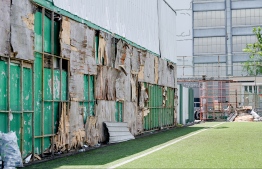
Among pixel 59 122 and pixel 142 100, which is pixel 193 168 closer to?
pixel 59 122

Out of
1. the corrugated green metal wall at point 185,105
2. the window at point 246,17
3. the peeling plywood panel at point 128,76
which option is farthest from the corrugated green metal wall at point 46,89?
the window at point 246,17

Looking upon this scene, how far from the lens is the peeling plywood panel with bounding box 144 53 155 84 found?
25.3m

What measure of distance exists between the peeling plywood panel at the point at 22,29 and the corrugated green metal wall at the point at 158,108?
12366mm

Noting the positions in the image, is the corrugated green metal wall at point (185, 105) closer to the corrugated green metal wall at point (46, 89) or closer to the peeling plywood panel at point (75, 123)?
the peeling plywood panel at point (75, 123)

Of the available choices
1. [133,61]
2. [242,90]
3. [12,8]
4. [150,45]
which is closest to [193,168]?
[12,8]

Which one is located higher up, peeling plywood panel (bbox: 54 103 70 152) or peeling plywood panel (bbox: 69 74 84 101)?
peeling plywood panel (bbox: 69 74 84 101)

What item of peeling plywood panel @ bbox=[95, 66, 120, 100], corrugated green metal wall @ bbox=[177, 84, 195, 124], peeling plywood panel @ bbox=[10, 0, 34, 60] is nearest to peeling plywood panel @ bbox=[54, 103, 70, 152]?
peeling plywood panel @ bbox=[10, 0, 34, 60]

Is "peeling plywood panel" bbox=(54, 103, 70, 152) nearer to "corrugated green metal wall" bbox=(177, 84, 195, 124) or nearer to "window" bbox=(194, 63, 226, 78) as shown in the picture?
"corrugated green metal wall" bbox=(177, 84, 195, 124)

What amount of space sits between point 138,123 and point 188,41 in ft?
128

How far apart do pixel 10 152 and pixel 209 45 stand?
52088 mm

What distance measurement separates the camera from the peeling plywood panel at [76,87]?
1596 cm

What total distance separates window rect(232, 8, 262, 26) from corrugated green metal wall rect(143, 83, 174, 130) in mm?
31635

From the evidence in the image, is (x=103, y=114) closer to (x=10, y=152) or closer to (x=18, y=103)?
(x=18, y=103)

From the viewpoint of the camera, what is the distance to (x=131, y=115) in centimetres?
2247
